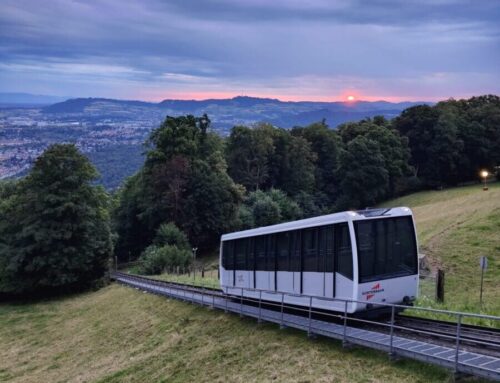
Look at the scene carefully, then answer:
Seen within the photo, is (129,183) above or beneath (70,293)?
above

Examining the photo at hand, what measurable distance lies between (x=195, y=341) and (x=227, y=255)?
18.6ft

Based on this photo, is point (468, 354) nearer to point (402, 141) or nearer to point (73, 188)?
point (73, 188)

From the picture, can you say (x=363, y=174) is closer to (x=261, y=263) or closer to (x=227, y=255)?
(x=227, y=255)

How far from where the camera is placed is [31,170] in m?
46.3

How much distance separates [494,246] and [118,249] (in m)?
55.9

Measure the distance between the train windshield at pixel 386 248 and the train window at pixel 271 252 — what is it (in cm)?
503

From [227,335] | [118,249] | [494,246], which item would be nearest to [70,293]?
[118,249]

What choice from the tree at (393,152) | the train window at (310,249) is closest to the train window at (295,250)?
the train window at (310,249)

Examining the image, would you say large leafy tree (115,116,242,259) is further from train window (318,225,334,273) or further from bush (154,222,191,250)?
train window (318,225,334,273)

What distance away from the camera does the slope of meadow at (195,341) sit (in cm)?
1410

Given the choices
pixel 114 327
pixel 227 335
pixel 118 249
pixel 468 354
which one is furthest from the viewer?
pixel 118 249

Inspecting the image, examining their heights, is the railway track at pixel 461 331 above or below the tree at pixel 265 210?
above

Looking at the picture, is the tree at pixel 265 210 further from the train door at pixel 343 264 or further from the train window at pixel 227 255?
the train door at pixel 343 264

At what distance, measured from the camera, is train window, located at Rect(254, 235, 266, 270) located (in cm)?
2100
